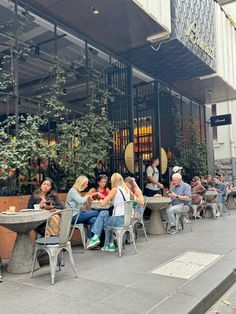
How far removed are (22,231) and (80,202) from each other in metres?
1.42

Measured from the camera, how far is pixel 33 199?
5.51 metres

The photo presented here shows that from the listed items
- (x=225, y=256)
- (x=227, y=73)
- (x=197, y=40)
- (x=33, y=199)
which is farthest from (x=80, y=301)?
(x=227, y=73)

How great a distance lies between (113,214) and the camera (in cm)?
600

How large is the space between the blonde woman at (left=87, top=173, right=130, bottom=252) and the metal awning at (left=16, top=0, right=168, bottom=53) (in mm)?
3907

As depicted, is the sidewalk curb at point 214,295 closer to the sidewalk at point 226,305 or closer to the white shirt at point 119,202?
the sidewalk at point 226,305

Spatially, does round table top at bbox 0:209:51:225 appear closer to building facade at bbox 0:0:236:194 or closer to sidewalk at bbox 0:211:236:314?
sidewalk at bbox 0:211:236:314

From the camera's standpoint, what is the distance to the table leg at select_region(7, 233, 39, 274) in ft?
15.7

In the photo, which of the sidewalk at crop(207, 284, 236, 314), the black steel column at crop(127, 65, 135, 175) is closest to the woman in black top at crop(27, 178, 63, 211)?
the sidewalk at crop(207, 284, 236, 314)

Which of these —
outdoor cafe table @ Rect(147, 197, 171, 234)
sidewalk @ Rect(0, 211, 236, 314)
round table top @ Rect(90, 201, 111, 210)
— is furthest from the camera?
outdoor cafe table @ Rect(147, 197, 171, 234)

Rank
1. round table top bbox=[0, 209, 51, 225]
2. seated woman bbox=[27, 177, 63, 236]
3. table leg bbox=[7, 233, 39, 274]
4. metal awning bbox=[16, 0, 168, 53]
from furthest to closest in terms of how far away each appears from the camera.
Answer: metal awning bbox=[16, 0, 168, 53] → seated woman bbox=[27, 177, 63, 236] → table leg bbox=[7, 233, 39, 274] → round table top bbox=[0, 209, 51, 225]

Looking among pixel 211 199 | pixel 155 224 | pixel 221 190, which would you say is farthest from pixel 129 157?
pixel 221 190

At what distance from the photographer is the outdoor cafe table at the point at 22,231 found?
452cm

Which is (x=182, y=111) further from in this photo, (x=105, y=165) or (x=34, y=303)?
(x=34, y=303)

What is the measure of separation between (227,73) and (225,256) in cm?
847
